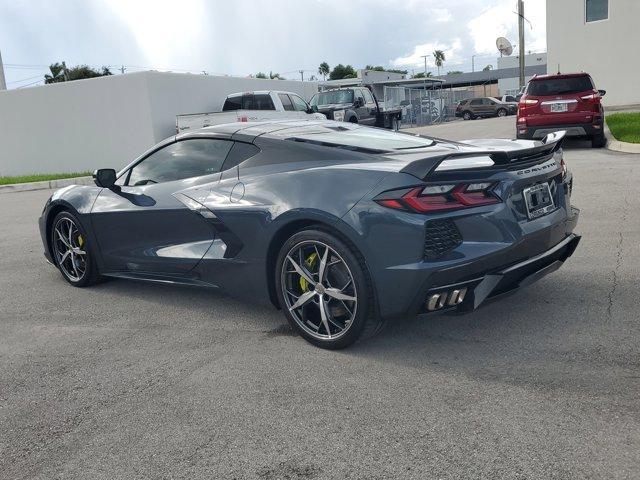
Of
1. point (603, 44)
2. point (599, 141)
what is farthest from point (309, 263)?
point (603, 44)

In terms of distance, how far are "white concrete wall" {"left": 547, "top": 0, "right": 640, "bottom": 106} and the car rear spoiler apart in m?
27.6

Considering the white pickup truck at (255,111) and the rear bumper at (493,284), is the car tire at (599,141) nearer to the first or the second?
the white pickup truck at (255,111)

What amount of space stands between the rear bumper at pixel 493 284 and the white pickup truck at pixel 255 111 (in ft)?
46.2

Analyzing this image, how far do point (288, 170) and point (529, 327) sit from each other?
185 centimetres

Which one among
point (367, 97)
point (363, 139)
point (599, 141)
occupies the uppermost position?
point (367, 97)

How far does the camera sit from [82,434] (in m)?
3.19

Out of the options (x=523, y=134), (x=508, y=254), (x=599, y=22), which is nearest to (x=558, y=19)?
(x=599, y=22)

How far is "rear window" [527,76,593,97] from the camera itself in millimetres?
13961

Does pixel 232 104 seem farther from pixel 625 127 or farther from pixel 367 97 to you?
pixel 625 127

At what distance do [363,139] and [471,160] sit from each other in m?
0.97

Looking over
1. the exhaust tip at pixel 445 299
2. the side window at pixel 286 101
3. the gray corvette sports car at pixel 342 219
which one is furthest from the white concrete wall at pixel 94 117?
the exhaust tip at pixel 445 299

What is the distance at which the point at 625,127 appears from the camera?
16.5 meters

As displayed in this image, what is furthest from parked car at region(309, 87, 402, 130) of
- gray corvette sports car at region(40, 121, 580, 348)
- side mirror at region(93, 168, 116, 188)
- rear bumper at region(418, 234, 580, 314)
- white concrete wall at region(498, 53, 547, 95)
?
white concrete wall at region(498, 53, 547, 95)

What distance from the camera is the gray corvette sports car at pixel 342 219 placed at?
3.59 metres
